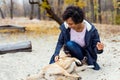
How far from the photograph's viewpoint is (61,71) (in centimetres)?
545

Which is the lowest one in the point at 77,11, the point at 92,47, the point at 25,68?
the point at 25,68

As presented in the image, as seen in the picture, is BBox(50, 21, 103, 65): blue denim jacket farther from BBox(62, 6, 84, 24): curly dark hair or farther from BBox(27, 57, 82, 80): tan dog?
BBox(62, 6, 84, 24): curly dark hair

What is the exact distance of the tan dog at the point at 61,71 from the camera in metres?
5.44

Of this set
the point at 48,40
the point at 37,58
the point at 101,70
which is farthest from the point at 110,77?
the point at 48,40

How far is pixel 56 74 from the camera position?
17.9ft

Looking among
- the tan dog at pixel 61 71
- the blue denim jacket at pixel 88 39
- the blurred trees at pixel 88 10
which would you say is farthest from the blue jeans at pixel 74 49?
the blurred trees at pixel 88 10

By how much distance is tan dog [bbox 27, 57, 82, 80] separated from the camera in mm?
5438

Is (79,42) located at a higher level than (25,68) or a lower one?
higher

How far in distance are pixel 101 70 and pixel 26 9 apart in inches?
2911

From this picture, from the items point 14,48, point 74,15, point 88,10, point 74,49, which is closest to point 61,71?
point 74,49

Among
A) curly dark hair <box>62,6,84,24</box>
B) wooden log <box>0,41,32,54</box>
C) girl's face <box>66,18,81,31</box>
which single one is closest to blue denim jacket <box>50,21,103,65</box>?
girl's face <box>66,18,81,31</box>

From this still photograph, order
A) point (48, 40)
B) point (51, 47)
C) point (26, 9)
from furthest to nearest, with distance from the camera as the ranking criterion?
point (26, 9), point (48, 40), point (51, 47)

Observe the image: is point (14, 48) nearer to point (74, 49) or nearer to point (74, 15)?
point (74, 49)

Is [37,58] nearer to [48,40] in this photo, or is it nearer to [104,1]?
[48,40]
